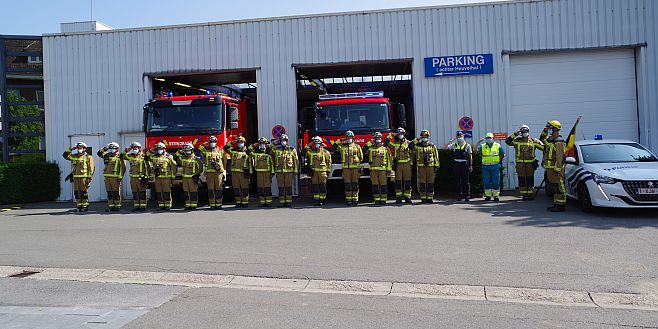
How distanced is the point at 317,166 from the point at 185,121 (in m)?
3.75

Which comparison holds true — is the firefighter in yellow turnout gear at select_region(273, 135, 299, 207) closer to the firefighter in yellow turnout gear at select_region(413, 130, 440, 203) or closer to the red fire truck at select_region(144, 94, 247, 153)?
the red fire truck at select_region(144, 94, 247, 153)

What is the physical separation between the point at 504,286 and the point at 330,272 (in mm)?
2055

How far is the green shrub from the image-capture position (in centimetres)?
1644

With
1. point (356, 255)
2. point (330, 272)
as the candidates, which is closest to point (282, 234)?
point (356, 255)

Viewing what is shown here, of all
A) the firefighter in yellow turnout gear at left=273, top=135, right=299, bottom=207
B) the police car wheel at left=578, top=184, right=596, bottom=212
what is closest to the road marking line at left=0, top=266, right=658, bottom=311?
the police car wheel at left=578, top=184, right=596, bottom=212

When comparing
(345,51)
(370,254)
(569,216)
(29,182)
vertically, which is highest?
(345,51)

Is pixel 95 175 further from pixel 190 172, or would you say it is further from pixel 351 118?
pixel 351 118

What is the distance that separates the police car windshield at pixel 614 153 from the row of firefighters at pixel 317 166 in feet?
4.07

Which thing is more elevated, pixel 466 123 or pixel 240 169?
pixel 466 123

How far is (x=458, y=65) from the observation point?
651 inches

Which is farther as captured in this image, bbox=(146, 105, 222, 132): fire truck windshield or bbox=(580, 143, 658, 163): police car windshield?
bbox=(146, 105, 222, 132): fire truck windshield

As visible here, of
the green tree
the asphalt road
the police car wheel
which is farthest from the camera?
the green tree

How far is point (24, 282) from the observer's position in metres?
6.67

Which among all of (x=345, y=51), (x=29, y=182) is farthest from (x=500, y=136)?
(x=29, y=182)
